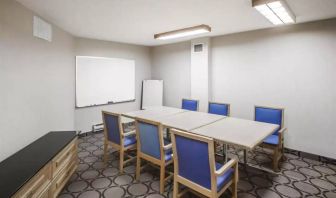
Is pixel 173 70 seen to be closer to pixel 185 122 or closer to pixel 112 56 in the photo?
pixel 112 56

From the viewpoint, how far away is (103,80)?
4914 mm

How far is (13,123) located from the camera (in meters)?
2.25

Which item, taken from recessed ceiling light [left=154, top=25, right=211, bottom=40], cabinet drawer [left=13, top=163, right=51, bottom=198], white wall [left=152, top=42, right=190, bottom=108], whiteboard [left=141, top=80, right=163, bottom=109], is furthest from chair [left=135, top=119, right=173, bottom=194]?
whiteboard [left=141, top=80, right=163, bottom=109]

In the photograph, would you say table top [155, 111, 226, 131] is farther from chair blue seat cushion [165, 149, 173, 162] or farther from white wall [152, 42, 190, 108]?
white wall [152, 42, 190, 108]


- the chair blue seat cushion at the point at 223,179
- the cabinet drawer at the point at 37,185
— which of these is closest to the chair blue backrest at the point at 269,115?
the chair blue seat cushion at the point at 223,179

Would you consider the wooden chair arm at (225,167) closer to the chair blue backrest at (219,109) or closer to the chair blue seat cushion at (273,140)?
the chair blue seat cushion at (273,140)

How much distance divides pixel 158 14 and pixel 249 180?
2.80 metres

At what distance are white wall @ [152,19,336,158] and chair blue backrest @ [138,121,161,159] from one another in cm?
260

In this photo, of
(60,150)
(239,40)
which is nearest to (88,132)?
(60,150)

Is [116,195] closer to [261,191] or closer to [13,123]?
[13,123]

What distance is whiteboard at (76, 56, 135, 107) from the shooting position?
14.8ft

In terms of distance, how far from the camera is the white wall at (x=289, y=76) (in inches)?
126

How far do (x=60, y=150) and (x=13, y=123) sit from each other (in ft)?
2.10

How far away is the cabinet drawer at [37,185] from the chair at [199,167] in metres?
1.37
